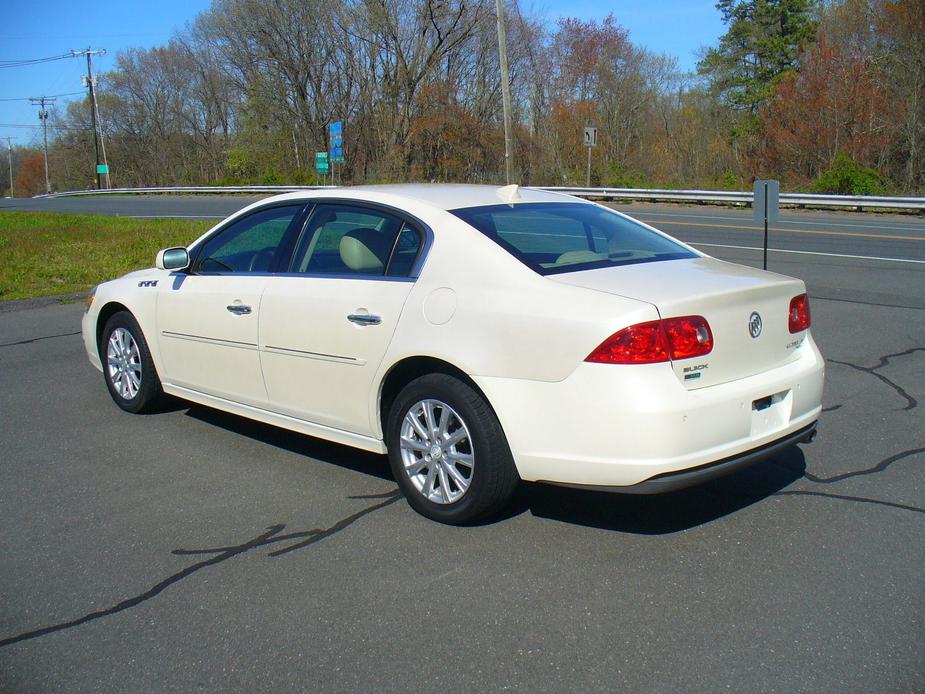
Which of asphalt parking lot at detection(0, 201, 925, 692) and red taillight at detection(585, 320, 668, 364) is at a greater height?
red taillight at detection(585, 320, 668, 364)

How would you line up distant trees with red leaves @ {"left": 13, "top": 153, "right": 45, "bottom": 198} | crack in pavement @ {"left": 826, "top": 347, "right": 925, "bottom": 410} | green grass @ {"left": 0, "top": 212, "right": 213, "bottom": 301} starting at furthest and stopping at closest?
1. distant trees with red leaves @ {"left": 13, "top": 153, "right": 45, "bottom": 198}
2. green grass @ {"left": 0, "top": 212, "right": 213, "bottom": 301}
3. crack in pavement @ {"left": 826, "top": 347, "right": 925, "bottom": 410}

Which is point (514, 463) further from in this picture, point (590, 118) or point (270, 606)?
point (590, 118)

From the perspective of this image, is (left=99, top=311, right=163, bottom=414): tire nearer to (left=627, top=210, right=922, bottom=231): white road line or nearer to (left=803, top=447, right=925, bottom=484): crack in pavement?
(left=803, top=447, right=925, bottom=484): crack in pavement

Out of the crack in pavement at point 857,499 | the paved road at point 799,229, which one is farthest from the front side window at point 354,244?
the paved road at point 799,229

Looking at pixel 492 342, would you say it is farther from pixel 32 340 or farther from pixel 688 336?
pixel 32 340

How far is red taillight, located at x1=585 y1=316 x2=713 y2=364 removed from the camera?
376 cm

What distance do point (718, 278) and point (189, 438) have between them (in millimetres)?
3530

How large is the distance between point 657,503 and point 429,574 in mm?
1381

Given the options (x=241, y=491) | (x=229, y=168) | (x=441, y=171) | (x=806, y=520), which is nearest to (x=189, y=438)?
(x=241, y=491)

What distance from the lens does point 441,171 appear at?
154 ft

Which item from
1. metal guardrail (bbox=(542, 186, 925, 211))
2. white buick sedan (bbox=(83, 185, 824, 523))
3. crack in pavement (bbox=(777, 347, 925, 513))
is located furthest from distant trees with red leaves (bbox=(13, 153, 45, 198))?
crack in pavement (bbox=(777, 347, 925, 513))

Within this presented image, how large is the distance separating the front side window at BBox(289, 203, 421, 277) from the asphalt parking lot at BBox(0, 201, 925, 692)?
119cm

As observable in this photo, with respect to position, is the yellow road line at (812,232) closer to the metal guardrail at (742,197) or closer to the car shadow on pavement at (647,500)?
the metal guardrail at (742,197)

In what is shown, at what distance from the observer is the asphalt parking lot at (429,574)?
3135 mm
